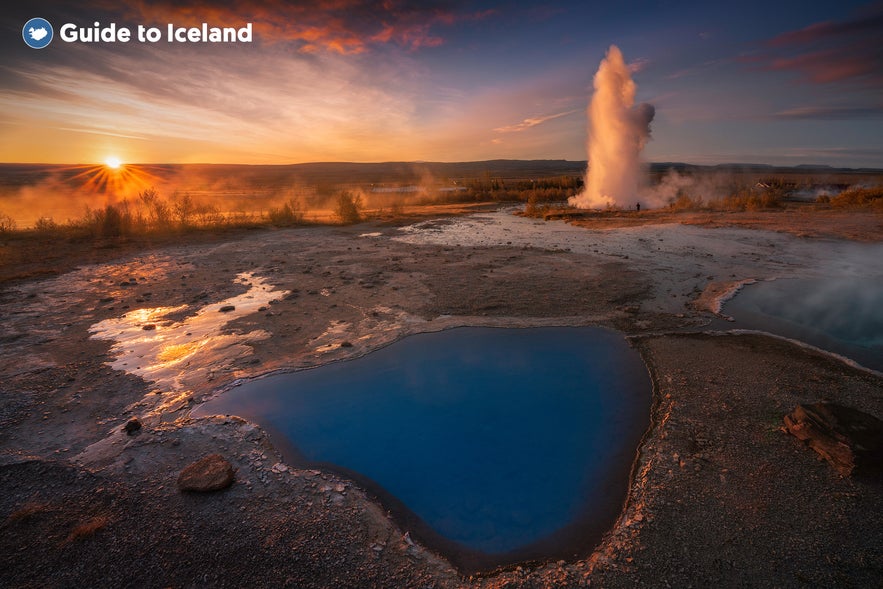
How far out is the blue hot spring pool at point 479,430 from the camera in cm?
382

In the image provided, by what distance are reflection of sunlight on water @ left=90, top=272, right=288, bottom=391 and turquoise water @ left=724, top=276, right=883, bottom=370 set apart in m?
9.61

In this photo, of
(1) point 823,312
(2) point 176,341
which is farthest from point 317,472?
(1) point 823,312

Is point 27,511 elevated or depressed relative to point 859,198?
depressed

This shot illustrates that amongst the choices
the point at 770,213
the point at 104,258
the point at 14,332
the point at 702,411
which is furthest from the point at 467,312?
the point at 770,213

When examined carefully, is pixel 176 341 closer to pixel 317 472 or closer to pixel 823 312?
pixel 317 472

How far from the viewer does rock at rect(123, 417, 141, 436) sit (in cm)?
484

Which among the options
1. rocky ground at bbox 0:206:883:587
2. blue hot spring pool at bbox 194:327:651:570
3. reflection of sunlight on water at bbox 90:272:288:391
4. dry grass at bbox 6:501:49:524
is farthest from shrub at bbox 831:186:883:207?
dry grass at bbox 6:501:49:524

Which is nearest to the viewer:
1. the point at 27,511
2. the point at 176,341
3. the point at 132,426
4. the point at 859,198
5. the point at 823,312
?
the point at 27,511

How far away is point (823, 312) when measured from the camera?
27.6 ft

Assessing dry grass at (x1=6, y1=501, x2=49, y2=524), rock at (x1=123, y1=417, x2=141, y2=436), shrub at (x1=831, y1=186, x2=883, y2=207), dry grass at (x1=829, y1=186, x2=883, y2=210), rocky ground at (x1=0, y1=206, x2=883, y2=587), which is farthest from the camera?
shrub at (x1=831, y1=186, x2=883, y2=207)

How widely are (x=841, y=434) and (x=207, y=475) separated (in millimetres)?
6612

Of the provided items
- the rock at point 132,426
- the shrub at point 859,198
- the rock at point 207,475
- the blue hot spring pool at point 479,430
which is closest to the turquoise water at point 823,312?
the blue hot spring pool at point 479,430

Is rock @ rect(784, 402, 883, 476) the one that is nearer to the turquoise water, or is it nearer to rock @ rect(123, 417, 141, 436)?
the turquoise water

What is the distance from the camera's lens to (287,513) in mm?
3738
